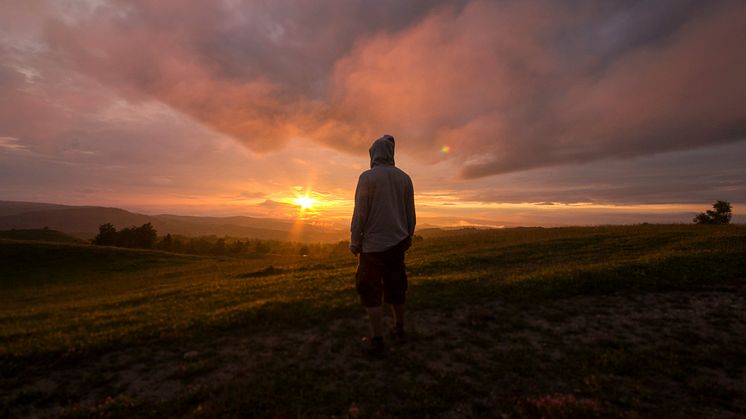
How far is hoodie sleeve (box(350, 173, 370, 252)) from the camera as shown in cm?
760

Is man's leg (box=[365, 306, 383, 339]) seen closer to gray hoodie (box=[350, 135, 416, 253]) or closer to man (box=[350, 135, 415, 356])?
man (box=[350, 135, 415, 356])

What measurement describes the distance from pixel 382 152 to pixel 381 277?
2.96m

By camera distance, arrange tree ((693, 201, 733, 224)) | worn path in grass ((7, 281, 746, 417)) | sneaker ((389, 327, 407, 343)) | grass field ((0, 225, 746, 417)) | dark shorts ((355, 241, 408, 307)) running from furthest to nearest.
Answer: tree ((693, 201, 733, 224))
sneaker ((389, 327, 407, 343))
dark shorts ((355, 241, 408, 307))
grass field ((0, 225, 746, 417))
worn path in grass ((7, 281, 746, 417))

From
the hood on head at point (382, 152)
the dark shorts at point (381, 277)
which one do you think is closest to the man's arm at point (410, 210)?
the dark shorts at point (381, 277)

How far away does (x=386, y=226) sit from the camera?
7570 millimetres

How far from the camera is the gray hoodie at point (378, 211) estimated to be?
7.56 metres

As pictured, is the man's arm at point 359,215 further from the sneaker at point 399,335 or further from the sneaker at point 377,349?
the sneaker at point 399,335

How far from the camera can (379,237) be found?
755cm

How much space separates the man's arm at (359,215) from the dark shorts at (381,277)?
1.00 feet

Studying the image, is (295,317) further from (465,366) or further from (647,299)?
(647,299)

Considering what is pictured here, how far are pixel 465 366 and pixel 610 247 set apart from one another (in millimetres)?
24193

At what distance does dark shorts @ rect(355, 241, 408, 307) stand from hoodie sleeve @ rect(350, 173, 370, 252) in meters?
0.32

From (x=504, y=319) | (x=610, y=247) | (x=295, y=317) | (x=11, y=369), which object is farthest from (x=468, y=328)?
(x=610, y=247)

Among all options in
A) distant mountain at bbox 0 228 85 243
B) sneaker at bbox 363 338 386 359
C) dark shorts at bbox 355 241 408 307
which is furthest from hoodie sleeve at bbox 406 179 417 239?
distant mountain at bbox 0 228 85 243
